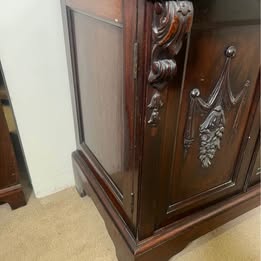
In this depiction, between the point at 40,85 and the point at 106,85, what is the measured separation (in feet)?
1.28

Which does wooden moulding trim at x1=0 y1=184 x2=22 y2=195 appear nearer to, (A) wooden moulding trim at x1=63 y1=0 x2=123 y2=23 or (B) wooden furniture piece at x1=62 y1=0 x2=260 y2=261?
(B) wooden furniture piece at x1=62 y1=0 x2=260 y2=261

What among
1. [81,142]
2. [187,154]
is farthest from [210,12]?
[81,142]

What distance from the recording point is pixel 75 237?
105cm

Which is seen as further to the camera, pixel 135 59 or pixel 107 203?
pixel 107 203

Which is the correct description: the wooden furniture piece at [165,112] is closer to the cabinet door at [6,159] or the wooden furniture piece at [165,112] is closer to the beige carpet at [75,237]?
the beige carpet at [75,237]

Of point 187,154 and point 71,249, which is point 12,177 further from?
point 187,154

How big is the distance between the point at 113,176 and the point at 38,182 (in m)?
0.50

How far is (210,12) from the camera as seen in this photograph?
0.50 meters

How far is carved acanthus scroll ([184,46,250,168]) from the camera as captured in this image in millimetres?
611

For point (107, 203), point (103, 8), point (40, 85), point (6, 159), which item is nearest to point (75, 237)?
point (107, 203)

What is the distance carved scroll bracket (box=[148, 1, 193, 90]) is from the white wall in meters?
0.57

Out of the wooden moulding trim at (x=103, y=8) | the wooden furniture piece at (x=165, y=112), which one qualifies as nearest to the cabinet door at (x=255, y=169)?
the wooden furniture piece at (x=165, y=112)

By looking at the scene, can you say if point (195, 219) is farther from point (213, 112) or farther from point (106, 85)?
point (106, 85)

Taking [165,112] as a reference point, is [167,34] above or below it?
above
